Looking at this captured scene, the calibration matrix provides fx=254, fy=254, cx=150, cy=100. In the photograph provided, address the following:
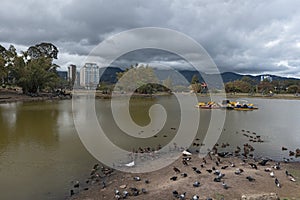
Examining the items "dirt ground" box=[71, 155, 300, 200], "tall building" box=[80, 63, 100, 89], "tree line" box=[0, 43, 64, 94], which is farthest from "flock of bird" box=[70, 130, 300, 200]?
"tall building" box=[80, 63, 100, 89]

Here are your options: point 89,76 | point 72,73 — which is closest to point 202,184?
point 89,76

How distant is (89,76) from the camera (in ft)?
311

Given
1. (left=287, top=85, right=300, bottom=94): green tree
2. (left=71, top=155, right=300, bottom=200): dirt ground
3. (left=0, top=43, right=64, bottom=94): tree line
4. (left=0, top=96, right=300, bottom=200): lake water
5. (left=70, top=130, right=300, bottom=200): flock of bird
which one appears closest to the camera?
(left=71, top=155, right=300, bottom=200): dirt ground

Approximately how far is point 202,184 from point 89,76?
300 feet

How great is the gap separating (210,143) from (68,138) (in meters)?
8.34

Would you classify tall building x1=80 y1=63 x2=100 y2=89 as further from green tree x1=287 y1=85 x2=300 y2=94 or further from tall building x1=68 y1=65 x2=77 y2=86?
green tree x1=287 y1=85 x2=300 y2=94

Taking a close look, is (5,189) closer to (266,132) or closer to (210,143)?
(210,143)

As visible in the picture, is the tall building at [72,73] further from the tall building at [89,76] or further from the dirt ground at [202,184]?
the dirt ground at [202,184]

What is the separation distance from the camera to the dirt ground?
698cm

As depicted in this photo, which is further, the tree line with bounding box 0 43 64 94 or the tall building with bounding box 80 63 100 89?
the tall building with bounding box 80 63 100 89

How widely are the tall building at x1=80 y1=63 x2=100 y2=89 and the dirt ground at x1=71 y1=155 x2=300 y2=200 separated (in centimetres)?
7947

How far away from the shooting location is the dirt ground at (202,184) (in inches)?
275

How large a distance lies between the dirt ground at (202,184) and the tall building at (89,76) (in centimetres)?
7947

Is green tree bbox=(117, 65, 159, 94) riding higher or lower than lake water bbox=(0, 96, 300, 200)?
higher
